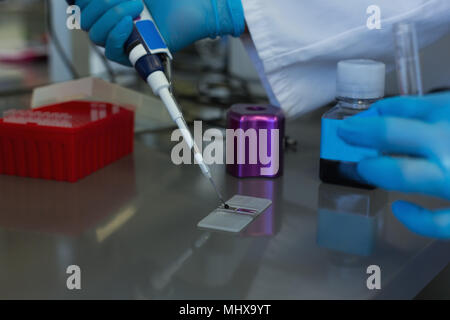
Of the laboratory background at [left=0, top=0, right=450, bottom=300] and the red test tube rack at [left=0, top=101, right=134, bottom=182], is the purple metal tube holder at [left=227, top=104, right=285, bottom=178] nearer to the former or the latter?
the laboratory background at [left=0, top=0, right=450, bottom=300]

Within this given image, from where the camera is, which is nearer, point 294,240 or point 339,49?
point 294,240

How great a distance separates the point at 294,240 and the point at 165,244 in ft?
0.47

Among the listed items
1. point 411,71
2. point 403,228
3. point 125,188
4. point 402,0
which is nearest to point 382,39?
point 402,0

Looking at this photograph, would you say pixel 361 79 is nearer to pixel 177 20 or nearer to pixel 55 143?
pixel 177 20

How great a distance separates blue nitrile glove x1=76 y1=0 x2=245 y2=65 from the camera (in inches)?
30.5

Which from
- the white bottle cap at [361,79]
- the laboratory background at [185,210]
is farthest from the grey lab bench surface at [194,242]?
the white bottle cap at [361,79]

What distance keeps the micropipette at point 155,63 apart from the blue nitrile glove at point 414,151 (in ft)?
0.74

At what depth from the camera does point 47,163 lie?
757 mm

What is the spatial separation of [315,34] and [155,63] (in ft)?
0.89

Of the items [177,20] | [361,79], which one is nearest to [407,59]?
[361,79]

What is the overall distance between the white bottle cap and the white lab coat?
123 mm

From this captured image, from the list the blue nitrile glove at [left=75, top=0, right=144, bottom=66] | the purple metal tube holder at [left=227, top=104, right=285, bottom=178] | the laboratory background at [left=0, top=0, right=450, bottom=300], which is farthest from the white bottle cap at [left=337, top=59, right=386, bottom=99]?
the blue nitrile glove at [left=75, top=0, right=144, bottom=66]
